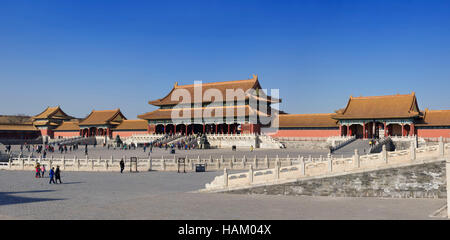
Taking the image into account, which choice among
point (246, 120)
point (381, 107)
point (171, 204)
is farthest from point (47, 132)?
point (171, 204)

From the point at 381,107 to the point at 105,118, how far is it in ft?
172

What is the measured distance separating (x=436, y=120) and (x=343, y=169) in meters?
40.3

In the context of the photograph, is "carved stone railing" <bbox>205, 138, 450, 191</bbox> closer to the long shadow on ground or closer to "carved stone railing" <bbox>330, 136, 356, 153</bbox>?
the long shadow on ground

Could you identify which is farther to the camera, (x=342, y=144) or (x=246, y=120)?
(x=246, y=120)

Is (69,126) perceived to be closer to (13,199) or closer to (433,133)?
(433,133)

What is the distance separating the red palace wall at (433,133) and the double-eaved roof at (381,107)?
2.82 meters

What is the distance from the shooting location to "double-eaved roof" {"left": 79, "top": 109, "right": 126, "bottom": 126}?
77188 millimetres

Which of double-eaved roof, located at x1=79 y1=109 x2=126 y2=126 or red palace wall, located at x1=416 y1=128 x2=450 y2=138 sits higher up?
double-eaved roof, located at x1=79 y1=109 x2=126 y2=126

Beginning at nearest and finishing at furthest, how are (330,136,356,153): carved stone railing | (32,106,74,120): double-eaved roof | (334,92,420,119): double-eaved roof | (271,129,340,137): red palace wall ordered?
(330,136,356,153): carved stone railing, (334,92,420,119): double-eaved roof, (271,129,340,137): red palace wall, (32,106,74,120): double-eaved roof

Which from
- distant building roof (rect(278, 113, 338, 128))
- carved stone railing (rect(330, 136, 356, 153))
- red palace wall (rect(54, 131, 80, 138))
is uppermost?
distant building roof (rect(278, 113, 338, 128))

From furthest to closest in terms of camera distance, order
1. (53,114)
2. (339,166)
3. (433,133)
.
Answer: (53,114), (433,133), (339,166)

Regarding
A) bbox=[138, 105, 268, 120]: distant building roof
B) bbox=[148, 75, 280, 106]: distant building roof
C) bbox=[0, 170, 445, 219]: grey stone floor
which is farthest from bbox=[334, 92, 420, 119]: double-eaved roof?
bbox=[0, 170, 445, 219]: grey stone floor

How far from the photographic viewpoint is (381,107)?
5706 cm
